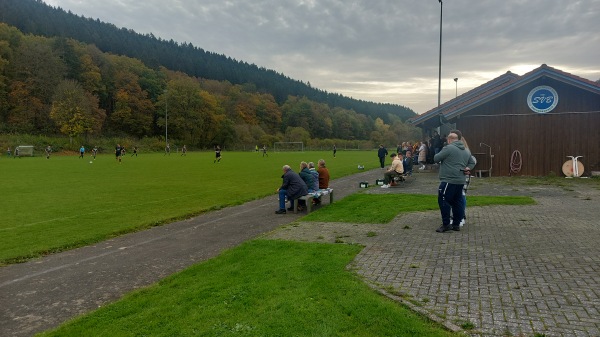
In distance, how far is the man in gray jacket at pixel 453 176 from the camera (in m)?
7.75

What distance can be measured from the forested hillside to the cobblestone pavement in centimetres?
6997

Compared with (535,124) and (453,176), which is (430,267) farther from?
(535,124)

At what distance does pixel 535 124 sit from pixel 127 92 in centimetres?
8726

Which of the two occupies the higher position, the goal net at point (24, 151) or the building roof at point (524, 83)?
the building roof at point (524, 83)

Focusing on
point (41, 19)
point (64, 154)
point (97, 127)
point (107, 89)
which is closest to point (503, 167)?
point (64, 154)

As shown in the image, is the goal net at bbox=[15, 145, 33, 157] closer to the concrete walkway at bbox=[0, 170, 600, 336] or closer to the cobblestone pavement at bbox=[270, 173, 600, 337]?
the concrete walkway at bbox=[0, 170, 600, 336]

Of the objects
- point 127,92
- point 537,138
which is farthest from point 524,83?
point 127,92

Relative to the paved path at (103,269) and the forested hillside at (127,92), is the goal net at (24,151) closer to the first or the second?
the forested hillside at (127,92)

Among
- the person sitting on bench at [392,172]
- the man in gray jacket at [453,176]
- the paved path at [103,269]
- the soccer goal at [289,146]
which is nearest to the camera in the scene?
the paved path at [103,269]

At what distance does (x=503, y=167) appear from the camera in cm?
2034

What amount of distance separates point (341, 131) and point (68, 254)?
13783 centimetres

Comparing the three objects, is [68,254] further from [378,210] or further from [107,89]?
[107,89]

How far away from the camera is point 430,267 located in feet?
18.6

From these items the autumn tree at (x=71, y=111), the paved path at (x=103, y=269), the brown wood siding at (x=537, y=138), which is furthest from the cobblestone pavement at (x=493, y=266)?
the autumn tree at (x=71, y=111)
